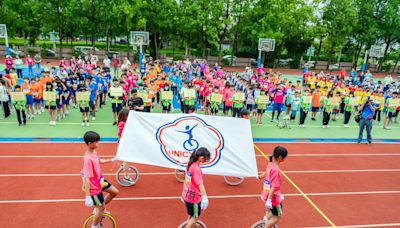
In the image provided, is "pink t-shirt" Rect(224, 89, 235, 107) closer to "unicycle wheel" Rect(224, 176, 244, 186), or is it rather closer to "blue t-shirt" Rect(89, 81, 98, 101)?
"unicycle wheel" Rect(224, 176, 244, 186)

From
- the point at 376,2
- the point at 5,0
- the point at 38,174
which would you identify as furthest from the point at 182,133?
the point at 376,2

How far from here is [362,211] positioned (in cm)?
737

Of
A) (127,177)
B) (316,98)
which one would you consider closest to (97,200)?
(127,177)

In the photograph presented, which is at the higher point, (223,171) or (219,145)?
(219,145)

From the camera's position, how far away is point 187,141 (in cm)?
679

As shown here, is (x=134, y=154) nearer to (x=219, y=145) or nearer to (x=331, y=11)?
(x=219, y=145)

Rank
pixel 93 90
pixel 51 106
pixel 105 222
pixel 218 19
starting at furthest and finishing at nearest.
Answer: pixel 218 19
pixel 93 90
pixel 51 106
pixel 105 222

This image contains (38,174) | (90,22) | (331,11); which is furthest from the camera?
(331,11)

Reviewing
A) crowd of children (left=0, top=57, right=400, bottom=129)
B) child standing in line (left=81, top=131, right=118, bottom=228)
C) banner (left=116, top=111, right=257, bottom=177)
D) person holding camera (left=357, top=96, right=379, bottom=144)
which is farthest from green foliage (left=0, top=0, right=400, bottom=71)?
child standing in line (left=81, top=131, right=118, bottom=228)

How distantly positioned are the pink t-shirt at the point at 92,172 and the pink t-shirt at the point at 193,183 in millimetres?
1551

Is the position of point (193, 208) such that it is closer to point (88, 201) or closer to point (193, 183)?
point (193, 183)

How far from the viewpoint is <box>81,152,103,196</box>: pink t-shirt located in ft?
16.5

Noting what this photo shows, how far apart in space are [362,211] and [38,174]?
8713mm

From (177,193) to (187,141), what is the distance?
170 cm
